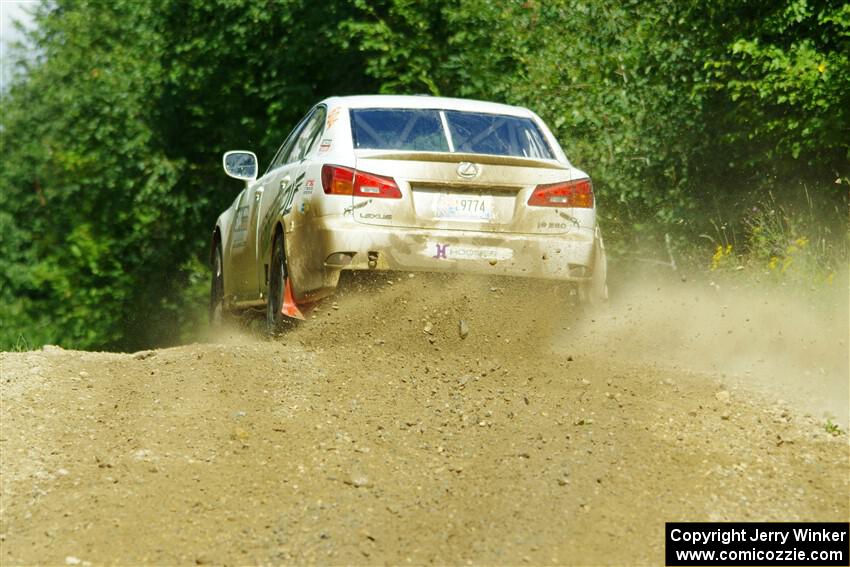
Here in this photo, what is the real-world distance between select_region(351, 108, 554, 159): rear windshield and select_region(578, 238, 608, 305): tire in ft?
2.62

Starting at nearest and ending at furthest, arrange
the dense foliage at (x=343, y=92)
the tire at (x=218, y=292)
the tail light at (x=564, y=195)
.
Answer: the tail light at (x=564, y=195) → the tire at (x=218, y=292) → the dense foliage at (x=343, y=92)

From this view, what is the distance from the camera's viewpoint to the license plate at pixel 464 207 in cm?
909

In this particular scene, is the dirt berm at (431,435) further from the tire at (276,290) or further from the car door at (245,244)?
the car door at (245,244)

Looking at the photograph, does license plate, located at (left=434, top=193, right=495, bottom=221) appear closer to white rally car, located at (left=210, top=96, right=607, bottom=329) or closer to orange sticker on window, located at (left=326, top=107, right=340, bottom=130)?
white rally car, located at (left=210, top=96, right=607, bottom=329)

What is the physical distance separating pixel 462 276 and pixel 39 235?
37.7 meters

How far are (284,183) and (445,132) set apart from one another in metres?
1.30

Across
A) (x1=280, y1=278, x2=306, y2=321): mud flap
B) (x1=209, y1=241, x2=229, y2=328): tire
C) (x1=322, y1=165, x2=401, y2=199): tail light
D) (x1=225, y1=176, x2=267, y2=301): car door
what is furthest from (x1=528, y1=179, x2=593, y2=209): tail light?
(x1=209, y1=241, x2=229, y2=328): tire

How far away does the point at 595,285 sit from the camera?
9.54 m

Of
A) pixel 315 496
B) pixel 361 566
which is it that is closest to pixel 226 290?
pixel 315 496

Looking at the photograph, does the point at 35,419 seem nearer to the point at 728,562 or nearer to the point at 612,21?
the point at 728,562

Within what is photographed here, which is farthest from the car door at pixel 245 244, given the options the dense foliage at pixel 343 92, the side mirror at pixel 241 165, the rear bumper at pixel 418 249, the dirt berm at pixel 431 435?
the rear bumper at pixel 418 249

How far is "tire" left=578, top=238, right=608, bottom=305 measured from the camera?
9.50 metres

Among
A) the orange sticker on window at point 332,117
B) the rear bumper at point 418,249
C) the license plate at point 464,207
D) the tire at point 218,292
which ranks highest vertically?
the orange sticker on window at point 332,117

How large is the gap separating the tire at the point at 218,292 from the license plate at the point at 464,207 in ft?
13.7
